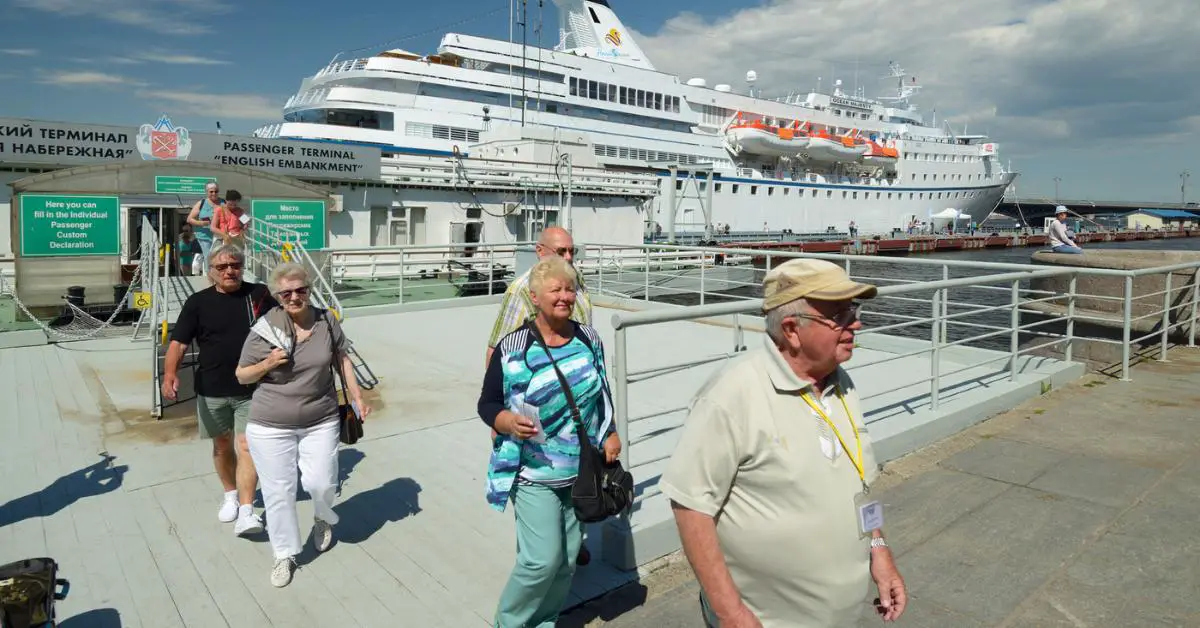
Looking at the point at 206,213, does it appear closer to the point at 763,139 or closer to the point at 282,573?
the point at 282,573

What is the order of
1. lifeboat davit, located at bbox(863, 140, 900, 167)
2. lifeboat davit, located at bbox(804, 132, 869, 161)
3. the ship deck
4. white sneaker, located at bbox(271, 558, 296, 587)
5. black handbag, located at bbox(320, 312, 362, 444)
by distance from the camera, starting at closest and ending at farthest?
the ship deck, white sneaker, located at bbox(271, 558, 296, 587), black handbag, located at bbox(320, 312, 362, 444), lifeboat davit, located at bbox(804, 132, 869, 161), lifeboat davit, located at bbox(863, 140, 900, 167)

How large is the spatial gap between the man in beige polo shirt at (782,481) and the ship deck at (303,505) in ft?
6.11

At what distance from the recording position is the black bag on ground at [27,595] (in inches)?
105

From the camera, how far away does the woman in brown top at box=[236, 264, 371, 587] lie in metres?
3.86

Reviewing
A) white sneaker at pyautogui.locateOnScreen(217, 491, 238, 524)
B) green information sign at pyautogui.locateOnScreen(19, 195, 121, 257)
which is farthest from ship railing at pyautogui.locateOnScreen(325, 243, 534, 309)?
white sneaker at pyautogui.locateOnScreen(217, 491, 238, 524)

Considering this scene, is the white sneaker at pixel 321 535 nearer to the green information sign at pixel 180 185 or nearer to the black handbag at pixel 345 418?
the black handbag at pixel 345 418

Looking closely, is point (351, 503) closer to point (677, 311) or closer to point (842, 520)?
point (677, 311)

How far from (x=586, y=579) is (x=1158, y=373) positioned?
8.00m

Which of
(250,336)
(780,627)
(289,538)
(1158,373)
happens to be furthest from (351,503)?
(1158,373)

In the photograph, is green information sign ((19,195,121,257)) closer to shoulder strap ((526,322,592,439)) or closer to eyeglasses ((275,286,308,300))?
eyeglasses ((275,286,308,300))

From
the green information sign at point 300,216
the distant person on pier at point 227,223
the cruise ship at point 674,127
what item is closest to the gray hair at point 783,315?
the distant person on pier at point 227,223

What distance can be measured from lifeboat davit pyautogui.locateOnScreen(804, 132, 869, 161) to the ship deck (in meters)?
46.0

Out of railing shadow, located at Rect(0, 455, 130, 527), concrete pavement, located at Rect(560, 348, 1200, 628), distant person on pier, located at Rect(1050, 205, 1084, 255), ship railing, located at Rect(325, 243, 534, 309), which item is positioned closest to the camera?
concrete pavement, located at Rect(560, 348, 1200, 628)

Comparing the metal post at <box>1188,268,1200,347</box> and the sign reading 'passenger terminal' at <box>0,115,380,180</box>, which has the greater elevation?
the sign reading 'passenger terminal' at <box>0,115,380,180</box>
